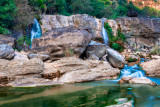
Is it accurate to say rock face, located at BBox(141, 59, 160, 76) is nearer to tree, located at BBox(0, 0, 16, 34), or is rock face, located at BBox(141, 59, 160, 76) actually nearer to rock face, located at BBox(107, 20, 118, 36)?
rock face, located at BBox(107, 20, 118, 36)

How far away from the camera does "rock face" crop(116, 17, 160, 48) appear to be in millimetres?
22775

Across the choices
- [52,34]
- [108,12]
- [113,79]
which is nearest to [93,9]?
[108,12]

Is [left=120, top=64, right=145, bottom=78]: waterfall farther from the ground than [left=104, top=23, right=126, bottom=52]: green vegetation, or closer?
closer

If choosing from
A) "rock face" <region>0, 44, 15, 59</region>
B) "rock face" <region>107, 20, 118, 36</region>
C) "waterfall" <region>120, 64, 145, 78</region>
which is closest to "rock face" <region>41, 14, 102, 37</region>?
"rock face" <region>107, 20, 118, 36</region>

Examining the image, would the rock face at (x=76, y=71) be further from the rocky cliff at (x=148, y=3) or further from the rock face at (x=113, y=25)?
the rocky cliff at (x=148, y=3)

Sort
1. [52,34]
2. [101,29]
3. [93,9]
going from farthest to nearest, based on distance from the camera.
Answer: [93,9] < [101,29] < [52,34]

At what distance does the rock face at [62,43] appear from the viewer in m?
12.0

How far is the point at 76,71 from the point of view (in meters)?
9.58

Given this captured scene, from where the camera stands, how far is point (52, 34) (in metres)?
12.5

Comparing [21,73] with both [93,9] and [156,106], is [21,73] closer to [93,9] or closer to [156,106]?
[156,106]

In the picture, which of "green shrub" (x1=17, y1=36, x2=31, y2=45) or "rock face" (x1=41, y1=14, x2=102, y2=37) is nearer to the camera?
"green shrub" (x1=17, y1=36, x2=31, y2=45)

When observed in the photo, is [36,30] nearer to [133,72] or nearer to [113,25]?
[113,25]

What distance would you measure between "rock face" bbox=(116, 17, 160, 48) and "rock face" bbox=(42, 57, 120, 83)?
13378 millimetres

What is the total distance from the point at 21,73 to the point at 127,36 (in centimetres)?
1735
